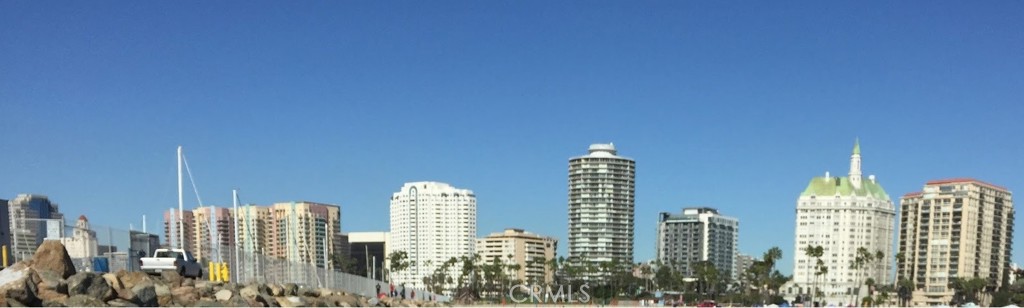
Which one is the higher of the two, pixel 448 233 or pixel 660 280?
pixel 448 233

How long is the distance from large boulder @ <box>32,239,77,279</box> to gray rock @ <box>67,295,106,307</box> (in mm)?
1714

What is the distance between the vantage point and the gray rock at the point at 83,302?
53.4 ft

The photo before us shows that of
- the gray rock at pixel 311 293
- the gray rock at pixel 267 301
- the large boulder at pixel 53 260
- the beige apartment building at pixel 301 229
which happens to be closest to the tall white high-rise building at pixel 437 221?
the beige apartment building at pixel 301 229

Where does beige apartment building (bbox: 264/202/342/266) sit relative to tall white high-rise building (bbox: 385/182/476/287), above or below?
below

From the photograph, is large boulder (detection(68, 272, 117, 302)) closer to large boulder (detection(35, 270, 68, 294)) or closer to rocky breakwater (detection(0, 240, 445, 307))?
rocky breakwater (detection(0, 240, 445, 307))

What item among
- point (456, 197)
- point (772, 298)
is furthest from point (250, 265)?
point (456, 197)

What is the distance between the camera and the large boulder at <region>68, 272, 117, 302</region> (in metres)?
17.3

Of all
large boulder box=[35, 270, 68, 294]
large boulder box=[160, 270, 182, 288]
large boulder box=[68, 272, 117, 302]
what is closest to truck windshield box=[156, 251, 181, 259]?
large boulder box=[160, 270, 182, 288]

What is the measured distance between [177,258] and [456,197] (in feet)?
530

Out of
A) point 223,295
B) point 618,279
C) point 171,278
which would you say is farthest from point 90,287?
point 618,279

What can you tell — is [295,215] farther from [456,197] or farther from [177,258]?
[177,258]

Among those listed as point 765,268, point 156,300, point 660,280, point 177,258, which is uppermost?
point 660,280

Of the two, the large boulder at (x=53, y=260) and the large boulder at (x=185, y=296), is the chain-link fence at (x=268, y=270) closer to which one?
the large boulder at (x=185, y=296)

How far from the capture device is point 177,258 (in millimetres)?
25797
